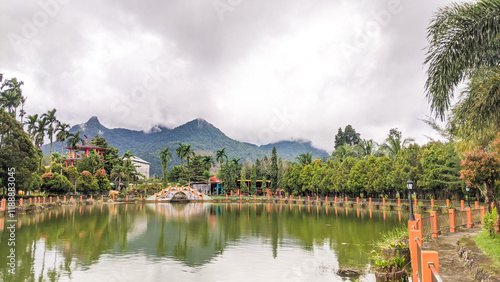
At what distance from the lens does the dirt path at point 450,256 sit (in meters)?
7.93

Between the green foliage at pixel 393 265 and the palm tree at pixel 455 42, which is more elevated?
the palm tree at pixel 455 42

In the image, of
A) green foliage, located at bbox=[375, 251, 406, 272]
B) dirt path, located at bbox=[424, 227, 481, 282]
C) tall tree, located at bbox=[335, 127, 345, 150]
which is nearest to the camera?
dirt path, located at bbox=[424, 227, 481, 282]

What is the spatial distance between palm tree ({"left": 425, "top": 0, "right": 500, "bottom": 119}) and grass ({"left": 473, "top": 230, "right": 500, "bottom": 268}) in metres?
3.63

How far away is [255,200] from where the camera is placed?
55312 mm

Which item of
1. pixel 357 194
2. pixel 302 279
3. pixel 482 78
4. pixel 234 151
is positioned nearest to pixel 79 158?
pixel 357 194

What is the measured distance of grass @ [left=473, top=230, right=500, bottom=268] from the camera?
853 centimetres

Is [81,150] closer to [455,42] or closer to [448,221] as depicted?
[448,221]

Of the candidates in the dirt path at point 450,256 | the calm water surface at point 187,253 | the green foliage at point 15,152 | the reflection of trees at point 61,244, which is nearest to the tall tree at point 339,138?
the calm water surface at point 187,253

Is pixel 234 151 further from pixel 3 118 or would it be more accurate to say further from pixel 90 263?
pixel 90 263

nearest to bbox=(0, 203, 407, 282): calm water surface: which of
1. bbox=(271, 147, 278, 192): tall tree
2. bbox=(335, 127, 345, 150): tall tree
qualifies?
bbox=(271, 147, 278, 192): tall tree

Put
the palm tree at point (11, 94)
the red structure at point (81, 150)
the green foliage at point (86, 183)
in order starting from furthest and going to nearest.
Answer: the red structure at point (81, 150) < the green foliage at point (86, 183) < the palm tree at point (11, 94)

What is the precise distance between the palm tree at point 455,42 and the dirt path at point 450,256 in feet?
12.3

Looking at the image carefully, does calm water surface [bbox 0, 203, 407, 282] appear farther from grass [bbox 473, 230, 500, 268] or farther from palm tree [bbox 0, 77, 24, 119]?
palm tree [bbox 0, 77, 24, 119]

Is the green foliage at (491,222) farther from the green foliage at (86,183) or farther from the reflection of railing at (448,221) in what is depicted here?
the green foliage at (86,183)
